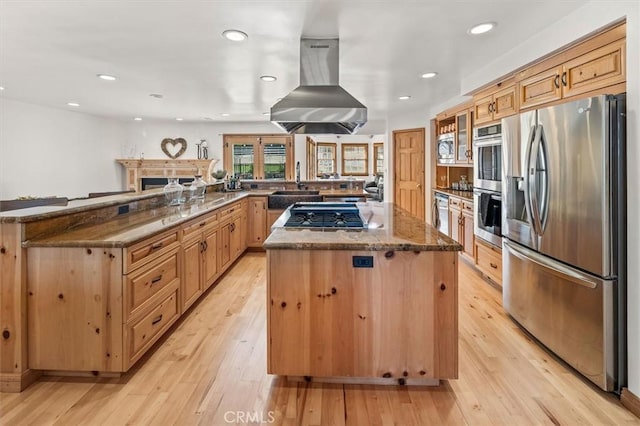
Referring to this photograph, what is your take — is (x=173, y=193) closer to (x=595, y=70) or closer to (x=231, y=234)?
(x=231, y=234)

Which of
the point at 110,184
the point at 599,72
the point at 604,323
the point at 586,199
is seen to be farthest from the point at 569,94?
the point at 110,184

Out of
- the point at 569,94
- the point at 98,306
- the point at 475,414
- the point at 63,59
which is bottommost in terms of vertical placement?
the point at 475,414

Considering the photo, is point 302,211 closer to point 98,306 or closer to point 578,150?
point 98,306

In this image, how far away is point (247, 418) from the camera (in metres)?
1.80

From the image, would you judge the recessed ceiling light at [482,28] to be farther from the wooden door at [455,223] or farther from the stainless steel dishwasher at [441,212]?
the stainless steel dishwasher at [441,212]

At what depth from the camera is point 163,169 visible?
312 inches

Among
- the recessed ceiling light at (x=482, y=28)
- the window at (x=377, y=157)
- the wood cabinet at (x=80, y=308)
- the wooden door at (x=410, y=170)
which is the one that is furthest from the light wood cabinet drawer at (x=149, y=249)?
the window at (x=377, y=157)

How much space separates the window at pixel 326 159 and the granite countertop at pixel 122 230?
30.0ft

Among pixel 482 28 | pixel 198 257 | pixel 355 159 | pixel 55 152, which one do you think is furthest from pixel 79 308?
pixel 355 159

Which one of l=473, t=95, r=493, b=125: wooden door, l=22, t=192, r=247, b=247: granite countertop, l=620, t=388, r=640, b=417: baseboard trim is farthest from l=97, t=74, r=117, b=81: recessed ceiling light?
l=620, t=388, r=640, b=417: baseboard trim

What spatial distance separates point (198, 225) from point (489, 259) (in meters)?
2.88

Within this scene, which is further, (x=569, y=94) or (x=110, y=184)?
(x=110, y=184)

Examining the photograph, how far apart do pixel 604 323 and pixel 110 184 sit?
8.37 m

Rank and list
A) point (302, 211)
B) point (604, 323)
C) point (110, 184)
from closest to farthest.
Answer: point (604, 323) < point (302, 211) < point (110, 184)
